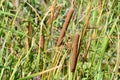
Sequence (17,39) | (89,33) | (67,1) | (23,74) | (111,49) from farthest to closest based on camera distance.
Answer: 1. (67,1)
2. (111,49)
3. (89,33)
4. (17,39)
5. (23,74)

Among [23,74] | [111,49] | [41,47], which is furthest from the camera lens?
[111,49]

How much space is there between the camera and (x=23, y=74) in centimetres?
129

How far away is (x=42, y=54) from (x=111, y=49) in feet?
2.30

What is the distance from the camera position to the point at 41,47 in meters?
1.19

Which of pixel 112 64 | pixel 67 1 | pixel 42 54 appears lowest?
pixel 112 64

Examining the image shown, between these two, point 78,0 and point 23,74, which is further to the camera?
point 78,0

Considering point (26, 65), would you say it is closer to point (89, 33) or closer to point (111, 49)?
point (89, 33)

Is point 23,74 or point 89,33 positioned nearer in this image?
point 23,74

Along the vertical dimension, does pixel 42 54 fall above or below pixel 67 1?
below

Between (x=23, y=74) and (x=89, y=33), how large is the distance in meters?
0.57

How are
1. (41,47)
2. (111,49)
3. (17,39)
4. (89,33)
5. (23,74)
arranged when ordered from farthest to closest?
(111,49)
(89,33)
(17,39)
(23,74)
(41,47)

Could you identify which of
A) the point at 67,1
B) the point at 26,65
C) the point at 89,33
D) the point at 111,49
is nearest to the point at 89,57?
the point at 89,33

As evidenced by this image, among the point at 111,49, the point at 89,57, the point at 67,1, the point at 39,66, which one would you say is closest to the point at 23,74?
the point at 39,66

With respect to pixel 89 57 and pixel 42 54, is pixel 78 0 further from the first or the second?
pixel 42 54
